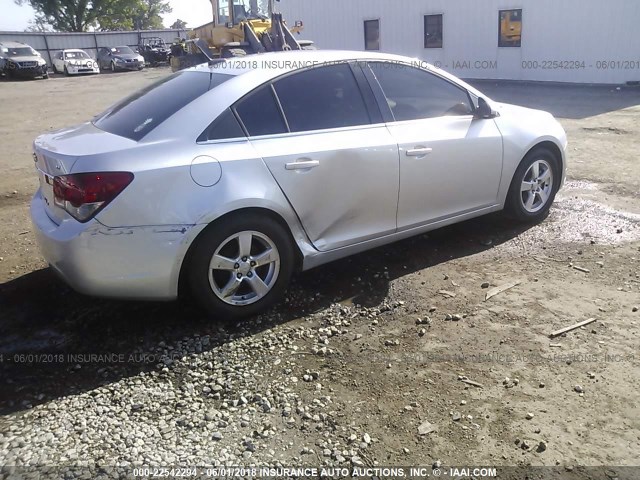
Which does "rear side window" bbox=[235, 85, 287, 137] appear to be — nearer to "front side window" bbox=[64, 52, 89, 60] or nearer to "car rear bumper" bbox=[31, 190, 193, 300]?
"car rear bumper" bbox=[31, 190, 193, 300]

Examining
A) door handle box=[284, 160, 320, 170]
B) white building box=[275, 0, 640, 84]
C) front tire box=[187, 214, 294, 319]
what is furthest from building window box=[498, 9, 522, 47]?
front tire box=[187, 214, 294, 319]

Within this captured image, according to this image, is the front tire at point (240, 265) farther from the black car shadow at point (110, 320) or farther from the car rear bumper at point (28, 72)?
the car rear bumper at point (28, 72)

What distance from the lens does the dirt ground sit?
2.83m

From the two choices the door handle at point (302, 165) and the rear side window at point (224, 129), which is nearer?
the rear side window at point (224, 129)

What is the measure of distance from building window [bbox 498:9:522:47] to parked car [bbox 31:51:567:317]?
1599 cm

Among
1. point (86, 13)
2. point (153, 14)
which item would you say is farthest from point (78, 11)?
point (153, 14)

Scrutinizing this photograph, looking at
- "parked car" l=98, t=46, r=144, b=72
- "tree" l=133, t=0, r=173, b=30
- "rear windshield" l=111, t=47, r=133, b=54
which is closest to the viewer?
"parked car" l=98, t=46, r=144, b=72

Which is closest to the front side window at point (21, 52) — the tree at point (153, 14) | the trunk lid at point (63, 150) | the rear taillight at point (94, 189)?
the trunk lid at point (63, 150)

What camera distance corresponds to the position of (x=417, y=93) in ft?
15.2

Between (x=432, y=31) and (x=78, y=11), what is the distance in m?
49.1

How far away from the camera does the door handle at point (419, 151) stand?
4.38m

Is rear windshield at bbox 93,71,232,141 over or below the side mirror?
over

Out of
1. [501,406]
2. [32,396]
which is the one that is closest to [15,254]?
[32,396]

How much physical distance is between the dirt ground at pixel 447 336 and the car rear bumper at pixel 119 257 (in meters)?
0.38
